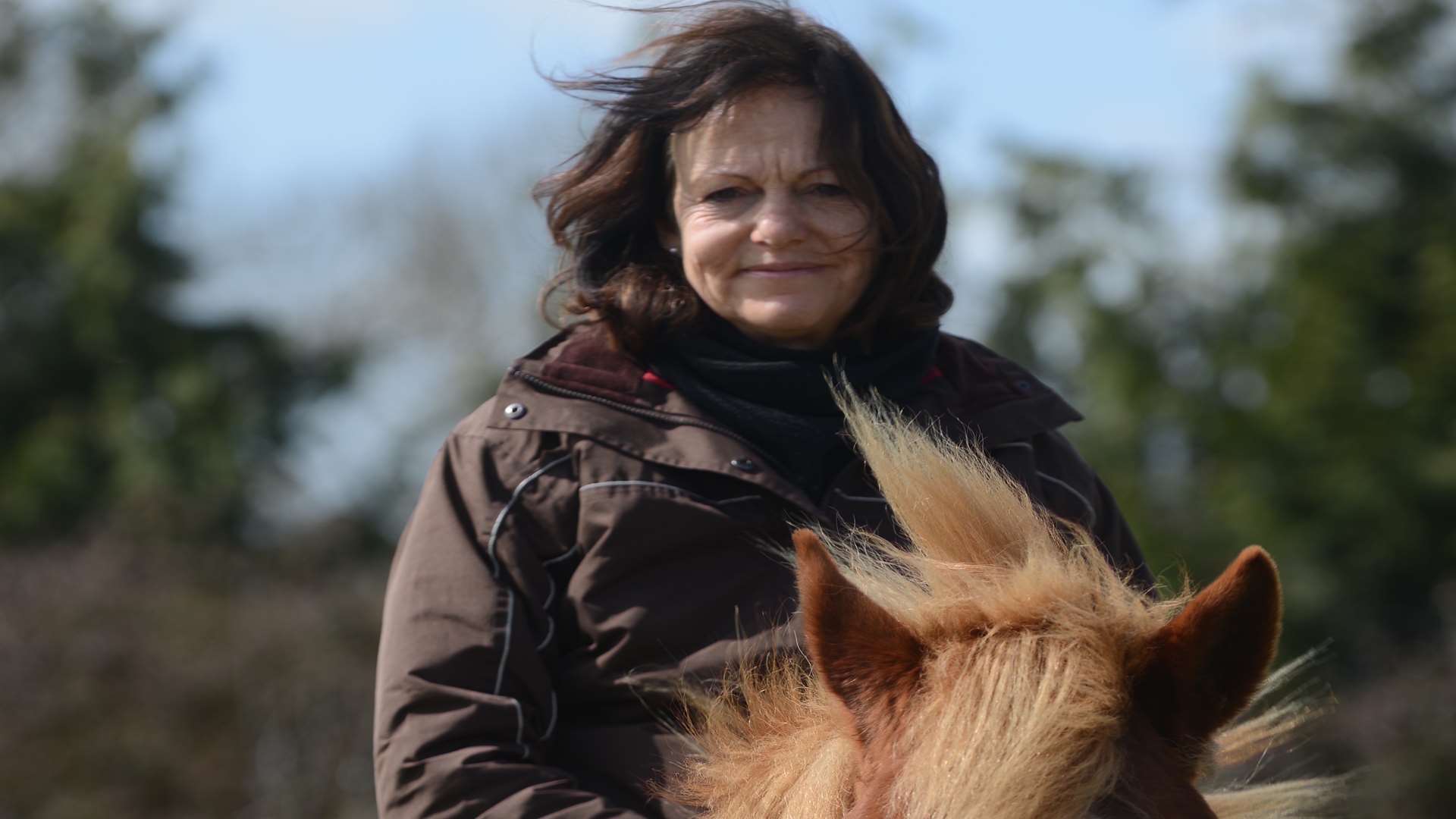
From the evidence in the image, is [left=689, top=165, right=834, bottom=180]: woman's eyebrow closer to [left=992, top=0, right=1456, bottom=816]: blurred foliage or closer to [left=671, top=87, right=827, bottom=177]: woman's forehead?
[left=671, top=87, right=827, bottom=177]: woman's forehead

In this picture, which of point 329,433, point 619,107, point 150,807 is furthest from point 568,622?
point 329,433

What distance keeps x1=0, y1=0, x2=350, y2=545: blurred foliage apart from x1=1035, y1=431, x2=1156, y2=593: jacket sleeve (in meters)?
12.6

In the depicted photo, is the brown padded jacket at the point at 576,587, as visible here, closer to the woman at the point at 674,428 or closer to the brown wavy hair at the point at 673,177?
the woman at the point at 674,428

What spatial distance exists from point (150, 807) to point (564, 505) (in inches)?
321

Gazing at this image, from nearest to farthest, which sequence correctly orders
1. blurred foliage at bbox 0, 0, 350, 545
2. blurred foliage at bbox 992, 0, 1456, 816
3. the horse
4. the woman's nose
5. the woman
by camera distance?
1. the horse
2. the woman
3. the woman's nose
4. blurred foliage at bbox 992, 0, 1456, 816
5. blurred foliage at bbox 0, 0, 350, 545

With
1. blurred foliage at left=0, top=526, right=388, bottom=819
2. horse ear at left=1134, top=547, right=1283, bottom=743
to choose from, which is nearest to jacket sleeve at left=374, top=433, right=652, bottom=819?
horse ear at left=1134, top=547, right=1283, bottom=743

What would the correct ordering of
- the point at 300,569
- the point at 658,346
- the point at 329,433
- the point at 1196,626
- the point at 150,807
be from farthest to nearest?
1. the point at 329,433
2. the point at 300,569
3. the point at 150,807
4. the point at 658,346
5. the point at 1196,626

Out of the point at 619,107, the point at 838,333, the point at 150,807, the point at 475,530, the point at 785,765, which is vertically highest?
the point at 619,107

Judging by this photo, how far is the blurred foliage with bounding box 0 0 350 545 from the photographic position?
49.4ft

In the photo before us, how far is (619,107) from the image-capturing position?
292 centimetres

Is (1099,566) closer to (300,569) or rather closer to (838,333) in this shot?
(838,333)

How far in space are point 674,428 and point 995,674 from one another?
1040 millimetres

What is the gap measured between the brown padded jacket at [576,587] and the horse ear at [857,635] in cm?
56

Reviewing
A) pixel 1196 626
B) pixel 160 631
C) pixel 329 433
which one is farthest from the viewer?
pixel 329 433
